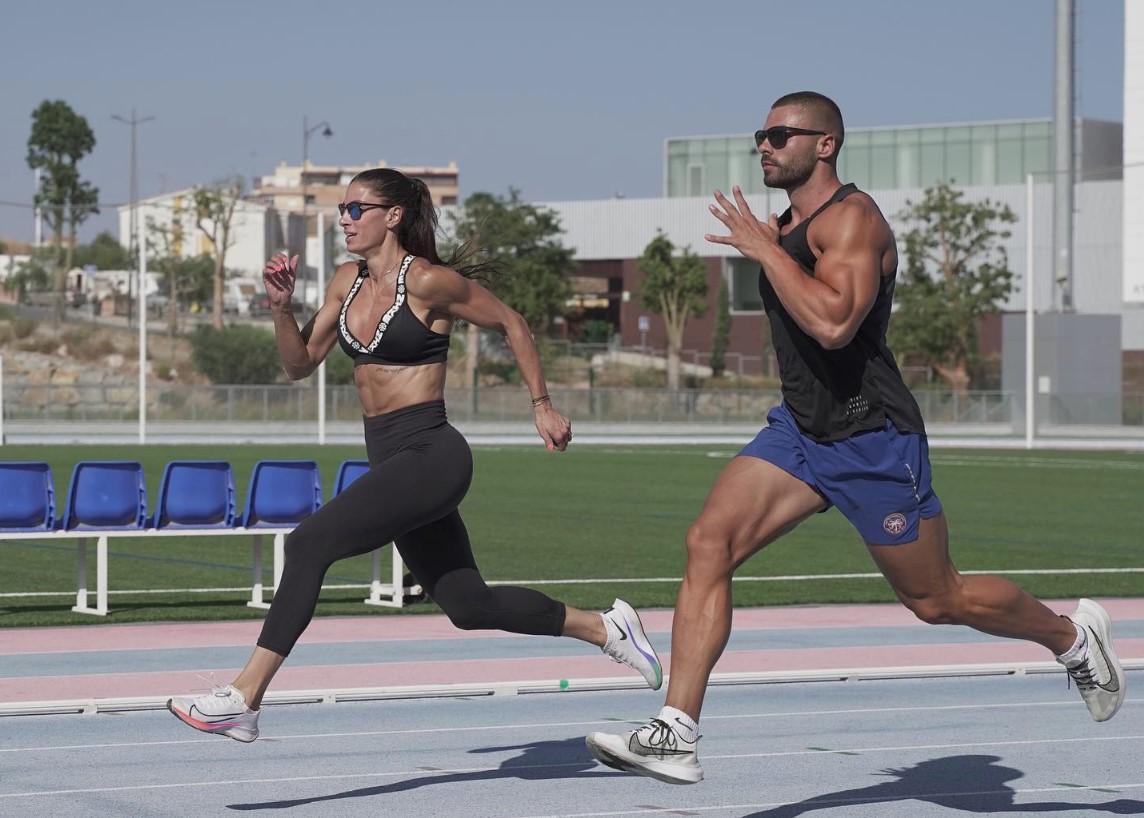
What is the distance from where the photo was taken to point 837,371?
620cm

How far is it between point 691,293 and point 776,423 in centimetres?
7862

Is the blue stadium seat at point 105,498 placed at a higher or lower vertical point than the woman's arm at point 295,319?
lower

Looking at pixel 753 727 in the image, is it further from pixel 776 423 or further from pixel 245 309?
pixel 245 309

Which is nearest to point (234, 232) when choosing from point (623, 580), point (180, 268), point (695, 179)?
point (180, 268)

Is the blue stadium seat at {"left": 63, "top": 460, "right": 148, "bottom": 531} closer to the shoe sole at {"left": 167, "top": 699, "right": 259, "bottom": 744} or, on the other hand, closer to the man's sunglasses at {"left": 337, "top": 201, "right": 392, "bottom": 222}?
the man's sunglasses at {"left": 337, "top": 201, "right": 392, "bottom": 222}

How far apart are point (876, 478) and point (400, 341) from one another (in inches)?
72.0

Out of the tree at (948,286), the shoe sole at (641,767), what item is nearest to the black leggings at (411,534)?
the shoe sole at (641,767)

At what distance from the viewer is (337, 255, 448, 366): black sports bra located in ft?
22.6

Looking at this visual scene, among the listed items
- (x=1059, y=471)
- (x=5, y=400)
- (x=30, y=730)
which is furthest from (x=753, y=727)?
(x=5, y=400)

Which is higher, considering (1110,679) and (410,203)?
(410,203)

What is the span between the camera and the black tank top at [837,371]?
620cm

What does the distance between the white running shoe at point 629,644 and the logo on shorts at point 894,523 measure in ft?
5.05

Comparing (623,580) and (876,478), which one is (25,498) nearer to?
(623,580)

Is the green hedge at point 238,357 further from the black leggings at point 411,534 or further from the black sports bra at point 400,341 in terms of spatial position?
the black sports bra at point 400,341
